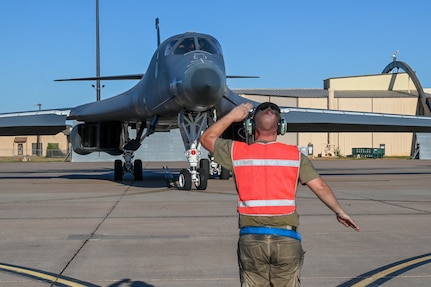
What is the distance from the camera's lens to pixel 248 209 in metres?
3.98

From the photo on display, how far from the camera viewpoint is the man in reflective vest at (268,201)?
3891 millimetres

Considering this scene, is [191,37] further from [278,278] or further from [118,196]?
[278,278]

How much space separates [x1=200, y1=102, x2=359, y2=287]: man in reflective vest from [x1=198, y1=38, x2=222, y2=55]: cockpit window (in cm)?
1265

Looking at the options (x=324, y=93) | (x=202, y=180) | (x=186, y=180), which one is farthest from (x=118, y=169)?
(x=324, y=93)

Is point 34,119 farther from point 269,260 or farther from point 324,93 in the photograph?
point 324,93

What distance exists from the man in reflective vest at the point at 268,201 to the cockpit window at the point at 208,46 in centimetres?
1265

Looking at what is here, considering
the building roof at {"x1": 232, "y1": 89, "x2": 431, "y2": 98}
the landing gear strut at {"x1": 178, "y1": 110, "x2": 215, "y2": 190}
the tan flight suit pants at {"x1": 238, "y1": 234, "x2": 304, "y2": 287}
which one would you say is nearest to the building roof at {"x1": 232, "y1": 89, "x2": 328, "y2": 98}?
the building roof at {"x1": 232, "y1": 89, "x2": 431, "y2": 98}

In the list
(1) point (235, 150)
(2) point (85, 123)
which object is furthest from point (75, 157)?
(1) point (235, 150)

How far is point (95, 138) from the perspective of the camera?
22.7 m

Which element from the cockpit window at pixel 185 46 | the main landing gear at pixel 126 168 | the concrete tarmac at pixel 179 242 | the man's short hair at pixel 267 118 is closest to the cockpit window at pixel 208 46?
the cockpit window at pixel 185 46

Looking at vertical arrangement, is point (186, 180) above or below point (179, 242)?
above

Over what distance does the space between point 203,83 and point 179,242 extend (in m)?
7.27

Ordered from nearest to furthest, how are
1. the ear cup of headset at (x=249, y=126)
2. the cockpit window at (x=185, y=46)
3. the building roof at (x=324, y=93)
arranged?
the ear cup of headset at (x=249, y=126)
the cockpit window at (x=185, y=46)
the building roof at (x=324, y=93)

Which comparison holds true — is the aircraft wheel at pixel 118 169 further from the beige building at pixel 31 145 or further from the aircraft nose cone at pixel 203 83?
the beige building at pixel 31 145
